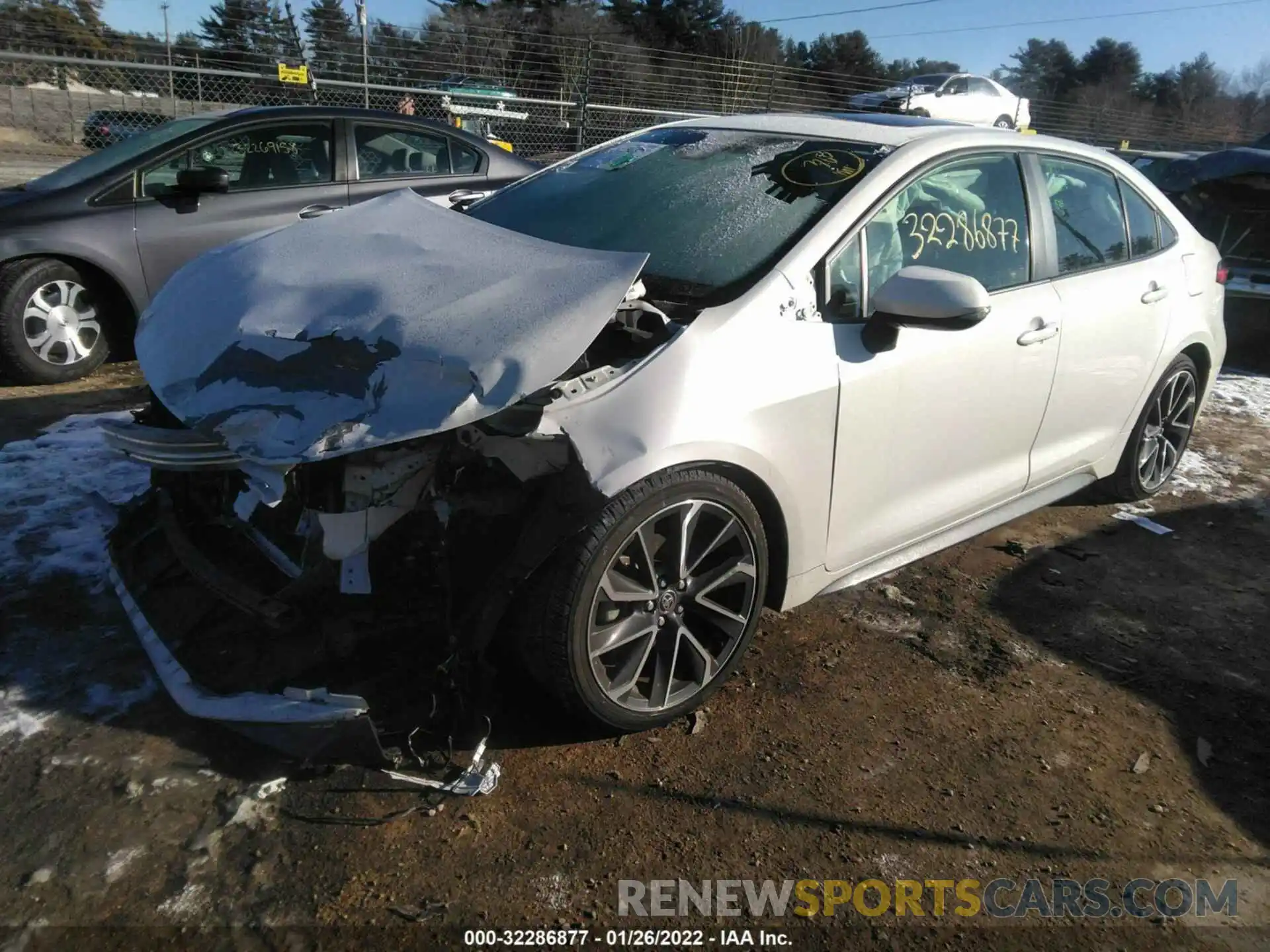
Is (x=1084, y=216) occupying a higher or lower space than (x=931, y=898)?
higher

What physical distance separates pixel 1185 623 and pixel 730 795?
2192mm

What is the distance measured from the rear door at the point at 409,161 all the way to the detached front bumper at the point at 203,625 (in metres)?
3.68

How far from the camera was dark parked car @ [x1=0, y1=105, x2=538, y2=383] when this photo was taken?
5.21 meters

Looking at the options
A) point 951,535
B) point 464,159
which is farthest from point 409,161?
point 951,535

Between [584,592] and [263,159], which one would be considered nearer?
[584,592]

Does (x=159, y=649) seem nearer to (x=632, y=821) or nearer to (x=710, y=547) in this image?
(x=632, y=821)

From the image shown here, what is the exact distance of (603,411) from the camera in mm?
2406

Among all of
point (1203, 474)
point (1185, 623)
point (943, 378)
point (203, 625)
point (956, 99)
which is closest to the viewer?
point (203, 625)

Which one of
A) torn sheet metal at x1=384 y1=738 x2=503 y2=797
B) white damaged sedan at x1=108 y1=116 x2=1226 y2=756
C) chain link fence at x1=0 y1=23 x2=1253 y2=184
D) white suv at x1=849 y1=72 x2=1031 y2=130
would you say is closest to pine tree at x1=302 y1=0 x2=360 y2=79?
chain link fence at x1=0 y1=23 x2=1253 y2=184

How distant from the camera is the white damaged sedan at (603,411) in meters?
2.36

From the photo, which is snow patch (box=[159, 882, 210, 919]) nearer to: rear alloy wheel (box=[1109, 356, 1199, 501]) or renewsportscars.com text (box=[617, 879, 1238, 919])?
renewsportscars.com text (box=[617, 879, 1238, 919])

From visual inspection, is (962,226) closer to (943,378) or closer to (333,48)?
(943,378)

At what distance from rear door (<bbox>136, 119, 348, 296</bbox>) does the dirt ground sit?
2.87 meters

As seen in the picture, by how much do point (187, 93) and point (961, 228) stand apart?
1212 centimetres
